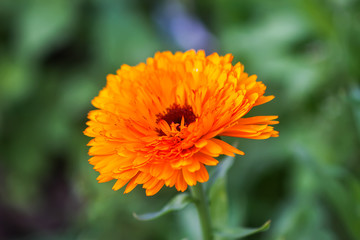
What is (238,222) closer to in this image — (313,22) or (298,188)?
(298,188)

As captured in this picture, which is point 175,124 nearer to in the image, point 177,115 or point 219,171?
point 177,115

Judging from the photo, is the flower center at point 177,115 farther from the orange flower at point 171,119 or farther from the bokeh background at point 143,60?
the bokeh background at point 143,60

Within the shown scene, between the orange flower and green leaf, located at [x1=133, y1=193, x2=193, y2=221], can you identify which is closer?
the orange flower

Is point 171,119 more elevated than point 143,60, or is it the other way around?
point 143,60

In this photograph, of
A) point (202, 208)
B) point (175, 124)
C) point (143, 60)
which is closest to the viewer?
point (175, 124)

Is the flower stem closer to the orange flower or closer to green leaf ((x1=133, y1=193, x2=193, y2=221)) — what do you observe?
green leaf ((x1=133, y1=193, x2=193, y2=221))

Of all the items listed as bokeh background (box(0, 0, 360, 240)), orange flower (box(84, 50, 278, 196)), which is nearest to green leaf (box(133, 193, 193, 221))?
orange flower (box(84, 50, 278, 196))

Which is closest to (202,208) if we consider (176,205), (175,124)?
(176,205)
